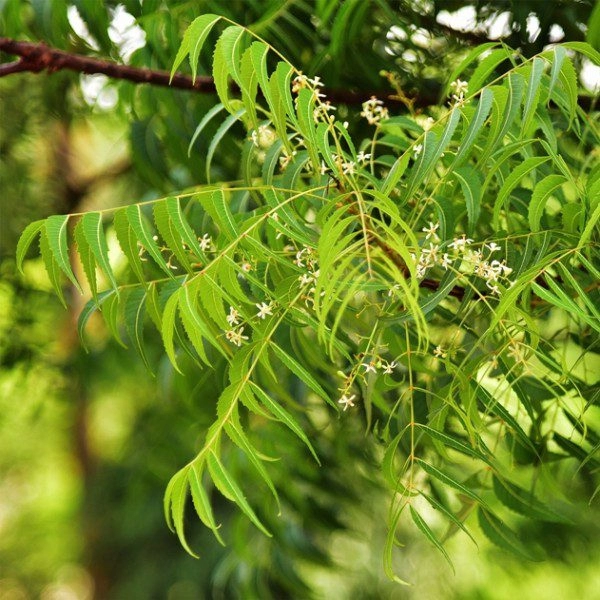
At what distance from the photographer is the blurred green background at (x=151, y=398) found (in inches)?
48.3

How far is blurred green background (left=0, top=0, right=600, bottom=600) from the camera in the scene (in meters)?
1.23

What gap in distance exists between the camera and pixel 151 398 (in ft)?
9.00

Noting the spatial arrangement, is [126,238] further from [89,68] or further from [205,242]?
[89,68]

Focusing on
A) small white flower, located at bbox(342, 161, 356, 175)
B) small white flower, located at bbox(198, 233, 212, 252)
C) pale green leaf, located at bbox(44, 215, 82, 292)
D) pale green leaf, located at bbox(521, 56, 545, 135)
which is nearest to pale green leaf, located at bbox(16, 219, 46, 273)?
pale green leaf, located at bbox(44, 215, 82, 292)

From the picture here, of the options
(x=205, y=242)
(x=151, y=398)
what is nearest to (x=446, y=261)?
(x=205, y=242)

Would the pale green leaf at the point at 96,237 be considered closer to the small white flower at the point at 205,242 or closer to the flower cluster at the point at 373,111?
the small white flower at the point at 205,242

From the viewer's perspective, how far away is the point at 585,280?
0.82 metres

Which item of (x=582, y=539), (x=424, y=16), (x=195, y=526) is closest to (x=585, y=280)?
(x=424, y=16)

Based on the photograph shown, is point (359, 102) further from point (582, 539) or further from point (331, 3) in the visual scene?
point (582, 539)

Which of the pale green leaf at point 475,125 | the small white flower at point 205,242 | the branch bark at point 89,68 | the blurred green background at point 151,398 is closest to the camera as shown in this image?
the pale green leaf at point 475,125

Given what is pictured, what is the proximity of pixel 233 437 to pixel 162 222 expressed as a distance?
17 cm

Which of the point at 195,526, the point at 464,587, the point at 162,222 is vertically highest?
the point at 162,222

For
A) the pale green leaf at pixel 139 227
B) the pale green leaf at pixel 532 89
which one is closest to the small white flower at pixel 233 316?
the pale green leaf at pixel 139 227


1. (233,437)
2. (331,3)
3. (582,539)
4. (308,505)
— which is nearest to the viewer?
(233,437)
